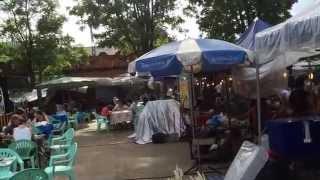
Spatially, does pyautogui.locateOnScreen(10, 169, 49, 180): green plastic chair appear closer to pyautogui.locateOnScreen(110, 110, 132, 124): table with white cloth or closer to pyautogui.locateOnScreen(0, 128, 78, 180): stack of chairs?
pyautogui.locateOnScreen(0, 128, 78, 180): stack of chairs

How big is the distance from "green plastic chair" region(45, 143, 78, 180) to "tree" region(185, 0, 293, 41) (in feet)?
35.1

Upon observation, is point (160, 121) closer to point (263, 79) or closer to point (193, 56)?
point (263, 79)

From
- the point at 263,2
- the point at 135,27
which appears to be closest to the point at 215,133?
the point at 263,2

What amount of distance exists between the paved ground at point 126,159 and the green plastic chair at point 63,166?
1.11m

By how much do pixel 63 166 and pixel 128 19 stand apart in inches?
626

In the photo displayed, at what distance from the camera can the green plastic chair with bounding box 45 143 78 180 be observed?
26.3 feet

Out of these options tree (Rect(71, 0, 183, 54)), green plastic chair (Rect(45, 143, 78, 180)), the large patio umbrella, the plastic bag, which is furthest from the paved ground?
tree (Rect(71, 0, 183, 54))

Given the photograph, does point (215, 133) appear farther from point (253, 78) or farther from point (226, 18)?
point (226, 18)

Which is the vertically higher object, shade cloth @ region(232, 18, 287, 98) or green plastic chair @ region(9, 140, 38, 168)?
shade cloth @ region(232, 18, 287, 98)

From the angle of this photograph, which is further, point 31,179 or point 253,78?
point 253,78

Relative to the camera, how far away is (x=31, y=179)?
6086mm

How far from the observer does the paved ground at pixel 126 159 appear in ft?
33.0

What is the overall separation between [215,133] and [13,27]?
18.6m

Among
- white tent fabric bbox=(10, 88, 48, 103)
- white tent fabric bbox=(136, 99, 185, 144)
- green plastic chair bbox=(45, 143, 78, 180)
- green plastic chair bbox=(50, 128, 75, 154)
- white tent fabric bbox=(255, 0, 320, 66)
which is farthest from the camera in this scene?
white tent fabric bbox=(10, 88, 48, 103)
